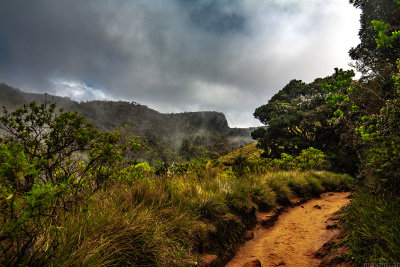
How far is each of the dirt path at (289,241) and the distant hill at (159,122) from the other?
44812mm

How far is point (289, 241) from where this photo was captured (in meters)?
4.79

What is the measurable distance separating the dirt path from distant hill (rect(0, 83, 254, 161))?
4481 centimetres

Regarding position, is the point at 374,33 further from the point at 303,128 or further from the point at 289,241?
the point at 289,241

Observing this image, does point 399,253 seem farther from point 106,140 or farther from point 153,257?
point 106,140

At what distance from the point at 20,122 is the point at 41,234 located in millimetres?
3025

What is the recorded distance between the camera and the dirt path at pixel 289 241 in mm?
3900

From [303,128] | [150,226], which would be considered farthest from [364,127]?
[303,128]

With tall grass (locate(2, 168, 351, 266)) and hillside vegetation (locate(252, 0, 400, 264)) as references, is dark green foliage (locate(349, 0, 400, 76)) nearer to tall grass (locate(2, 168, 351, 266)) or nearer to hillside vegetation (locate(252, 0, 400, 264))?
hillside vegetation (locate(252, 0, 400, 264))

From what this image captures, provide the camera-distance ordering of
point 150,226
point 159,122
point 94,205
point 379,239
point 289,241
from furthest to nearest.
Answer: point 159,122 → point 289,241 → point 94,205 → point 150,226 → point 379,239

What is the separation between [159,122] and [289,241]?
103043 mm

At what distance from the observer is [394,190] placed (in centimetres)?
409

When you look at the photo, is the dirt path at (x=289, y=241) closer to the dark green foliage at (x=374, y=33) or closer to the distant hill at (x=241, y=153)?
the dark green foliage at (x=374, y=33)

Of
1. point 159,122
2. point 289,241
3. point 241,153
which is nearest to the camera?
point 289,241

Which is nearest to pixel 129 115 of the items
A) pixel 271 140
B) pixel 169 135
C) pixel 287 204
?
pixel 169 135
